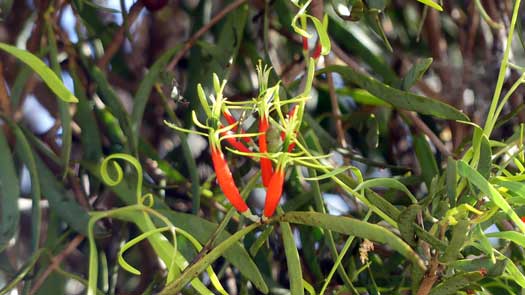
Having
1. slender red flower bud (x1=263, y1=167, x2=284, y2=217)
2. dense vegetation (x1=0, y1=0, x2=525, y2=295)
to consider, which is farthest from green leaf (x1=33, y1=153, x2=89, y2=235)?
slender red flower bud (x1=263, y1=167, x2=284, y2=217)

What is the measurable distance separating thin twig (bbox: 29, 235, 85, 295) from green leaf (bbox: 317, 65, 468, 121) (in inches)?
10.4

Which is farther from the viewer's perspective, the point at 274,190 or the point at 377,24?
the point at 377,24

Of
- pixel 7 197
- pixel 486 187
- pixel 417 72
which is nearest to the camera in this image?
pixel 486 187

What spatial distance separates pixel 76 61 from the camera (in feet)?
2.95

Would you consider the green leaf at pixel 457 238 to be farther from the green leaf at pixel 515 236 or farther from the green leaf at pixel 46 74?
the green leaf at pixel 46 74

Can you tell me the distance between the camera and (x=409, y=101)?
69cm

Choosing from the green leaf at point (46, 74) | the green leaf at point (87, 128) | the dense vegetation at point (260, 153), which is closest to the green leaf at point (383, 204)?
the dense vegetation at point (260, 153)

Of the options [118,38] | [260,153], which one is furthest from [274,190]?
[118,38]

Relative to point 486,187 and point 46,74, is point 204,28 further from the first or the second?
point 486,187

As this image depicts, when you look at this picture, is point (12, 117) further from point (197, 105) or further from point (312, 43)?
point (312, 43)

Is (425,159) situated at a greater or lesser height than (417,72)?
lesser

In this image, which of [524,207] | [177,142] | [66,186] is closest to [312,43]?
[177,142]

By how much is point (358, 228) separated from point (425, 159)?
307 millimetres

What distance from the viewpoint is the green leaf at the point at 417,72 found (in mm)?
614
